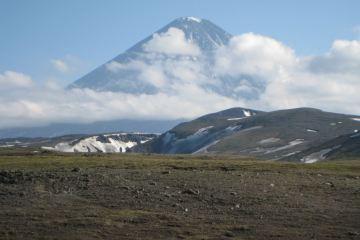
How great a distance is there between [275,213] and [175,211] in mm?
6289

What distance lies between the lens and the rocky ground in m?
33.0

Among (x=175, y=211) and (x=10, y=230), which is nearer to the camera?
(x=10, y=230)

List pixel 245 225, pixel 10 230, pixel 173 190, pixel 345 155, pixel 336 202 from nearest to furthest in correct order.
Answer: pixel 10 230 → pixel 245 225 → pixel 336 202 → pixel 173 190 → pixel 345 155

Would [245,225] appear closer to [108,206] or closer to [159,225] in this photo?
[159,225]

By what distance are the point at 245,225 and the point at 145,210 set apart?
706 cm

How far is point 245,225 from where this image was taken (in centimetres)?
3459

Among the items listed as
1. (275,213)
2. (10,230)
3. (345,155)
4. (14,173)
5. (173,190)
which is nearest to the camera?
(10,230)

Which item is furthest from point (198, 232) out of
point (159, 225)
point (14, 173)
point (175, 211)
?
point (14, 173)

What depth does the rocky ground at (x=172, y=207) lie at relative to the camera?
108 ft

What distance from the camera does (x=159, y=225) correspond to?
34.3 m

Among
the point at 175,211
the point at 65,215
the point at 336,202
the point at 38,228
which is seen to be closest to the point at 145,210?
the point at 175,211

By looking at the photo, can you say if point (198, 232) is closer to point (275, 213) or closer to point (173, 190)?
point (275, 213)

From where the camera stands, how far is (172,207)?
1543 inches

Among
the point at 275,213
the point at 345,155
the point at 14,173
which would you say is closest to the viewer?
the point at 275,213
